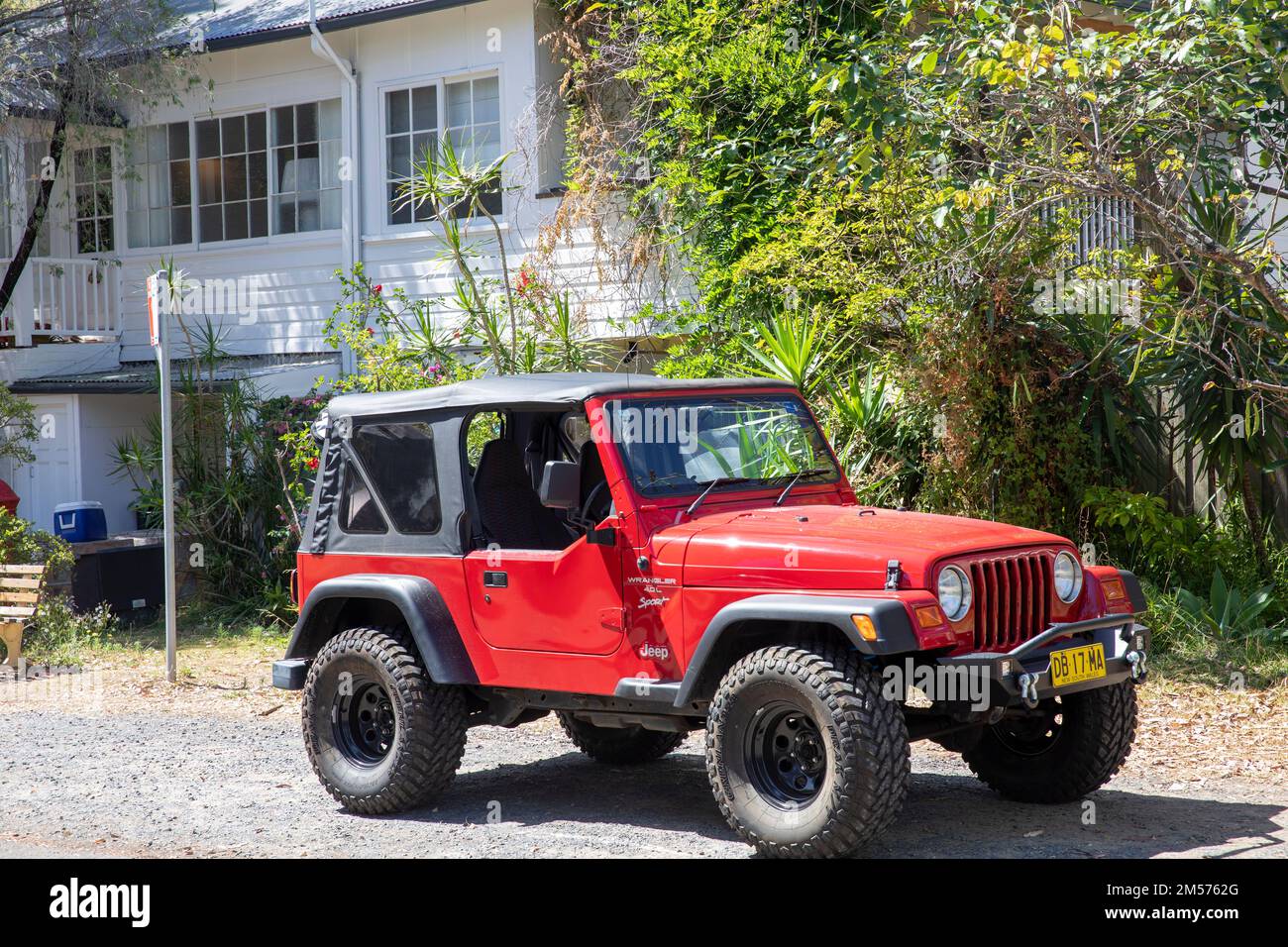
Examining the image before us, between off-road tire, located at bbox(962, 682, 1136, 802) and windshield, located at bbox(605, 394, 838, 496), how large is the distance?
1.60 meters

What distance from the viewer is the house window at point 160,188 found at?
16969 millimetres

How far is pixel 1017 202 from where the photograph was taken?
9977 millimetres

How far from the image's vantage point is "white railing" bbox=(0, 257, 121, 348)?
52.7 ft

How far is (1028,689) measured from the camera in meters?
5.44

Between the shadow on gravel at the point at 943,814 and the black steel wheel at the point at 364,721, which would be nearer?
the shadow on gravel at the point at 943,814

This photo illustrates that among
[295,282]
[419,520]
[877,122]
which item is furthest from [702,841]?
[295,282]

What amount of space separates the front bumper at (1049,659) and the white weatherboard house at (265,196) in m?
8.36

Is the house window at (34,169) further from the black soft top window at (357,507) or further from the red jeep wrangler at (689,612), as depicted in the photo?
the red jeep wrangler at (689,612)

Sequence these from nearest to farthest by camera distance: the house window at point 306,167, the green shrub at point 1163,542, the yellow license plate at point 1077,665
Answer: the yellow license plate at point 1077,665
the green shrub at point 1163,542
the house window at point 306,167

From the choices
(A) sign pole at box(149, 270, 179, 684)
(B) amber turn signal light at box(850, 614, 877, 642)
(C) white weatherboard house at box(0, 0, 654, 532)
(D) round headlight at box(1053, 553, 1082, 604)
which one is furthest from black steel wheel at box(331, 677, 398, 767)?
Answer: (C) white weatherboard house at box(0, 0, 654, 532)

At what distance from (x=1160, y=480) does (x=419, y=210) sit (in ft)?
27.1

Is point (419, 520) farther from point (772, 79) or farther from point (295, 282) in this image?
point (295, 282)

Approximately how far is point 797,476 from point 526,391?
135 cm

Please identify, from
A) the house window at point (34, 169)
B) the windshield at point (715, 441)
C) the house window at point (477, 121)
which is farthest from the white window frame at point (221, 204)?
the windshield at point (715, 441)
